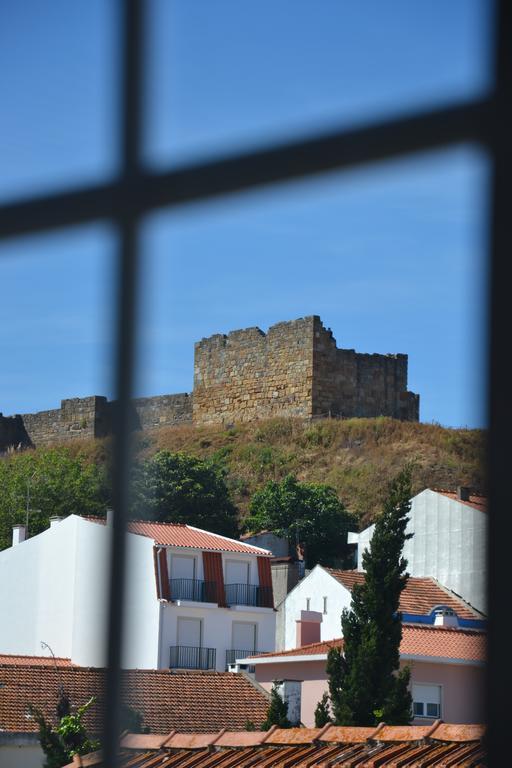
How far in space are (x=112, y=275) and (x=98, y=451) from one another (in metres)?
34.7

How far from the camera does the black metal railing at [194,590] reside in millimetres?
23408

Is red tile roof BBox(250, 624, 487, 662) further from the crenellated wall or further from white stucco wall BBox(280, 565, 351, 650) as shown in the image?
the crenellated wall

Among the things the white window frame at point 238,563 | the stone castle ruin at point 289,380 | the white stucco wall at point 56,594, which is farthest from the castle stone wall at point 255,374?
the white stucco wall at point 56,594

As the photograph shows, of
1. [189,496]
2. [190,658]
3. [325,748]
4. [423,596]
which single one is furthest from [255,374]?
[325,748]

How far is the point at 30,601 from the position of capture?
2150cm

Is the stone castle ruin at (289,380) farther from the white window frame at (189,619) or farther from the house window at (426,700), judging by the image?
the house window at (426,700)

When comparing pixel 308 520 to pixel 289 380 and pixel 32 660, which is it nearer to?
pixel 289 380

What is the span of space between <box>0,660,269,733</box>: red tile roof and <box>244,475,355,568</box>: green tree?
11779 millimetres

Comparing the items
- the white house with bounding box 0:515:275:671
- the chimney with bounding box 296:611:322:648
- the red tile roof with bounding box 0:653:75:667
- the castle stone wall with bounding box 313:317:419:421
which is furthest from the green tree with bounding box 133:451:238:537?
the red tile roof with bounding box 0:653:75:667

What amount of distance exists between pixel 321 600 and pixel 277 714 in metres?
7.46

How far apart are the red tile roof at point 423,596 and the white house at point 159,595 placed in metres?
1.74

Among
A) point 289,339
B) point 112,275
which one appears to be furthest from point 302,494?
point 112,275

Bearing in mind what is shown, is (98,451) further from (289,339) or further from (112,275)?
(112,275)

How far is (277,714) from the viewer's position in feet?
52.7
